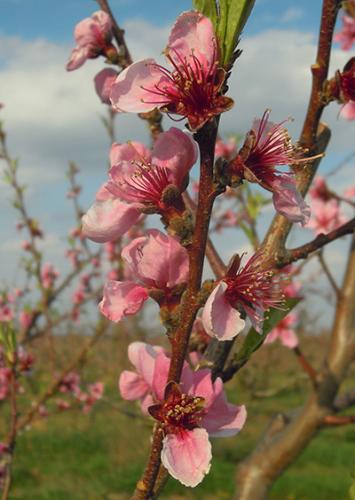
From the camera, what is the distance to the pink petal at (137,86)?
856 mm

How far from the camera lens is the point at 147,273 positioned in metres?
0.97

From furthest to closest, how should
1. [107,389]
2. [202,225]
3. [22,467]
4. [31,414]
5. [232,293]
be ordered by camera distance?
[107,389] → [22,467] → [31,414] → [232,293] → [202,225]

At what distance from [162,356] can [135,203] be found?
0.77 ft

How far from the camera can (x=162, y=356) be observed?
962 mm

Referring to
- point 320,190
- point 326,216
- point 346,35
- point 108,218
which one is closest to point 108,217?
point 108,218

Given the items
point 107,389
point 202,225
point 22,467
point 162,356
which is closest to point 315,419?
point 162,356

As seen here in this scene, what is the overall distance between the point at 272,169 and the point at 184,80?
7.4 inches

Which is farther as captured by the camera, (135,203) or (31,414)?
(31,414)

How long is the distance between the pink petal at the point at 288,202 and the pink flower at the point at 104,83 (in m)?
0.60

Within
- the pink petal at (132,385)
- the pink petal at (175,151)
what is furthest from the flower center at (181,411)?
the pink petal at (175,151)

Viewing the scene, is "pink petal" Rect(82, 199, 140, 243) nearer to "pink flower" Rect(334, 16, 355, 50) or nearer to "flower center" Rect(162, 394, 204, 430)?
"flower center" Rect(162, 394, 204, 430)

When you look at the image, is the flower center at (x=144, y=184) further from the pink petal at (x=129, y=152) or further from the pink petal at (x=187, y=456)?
the pink petal at (x=187, y=456)

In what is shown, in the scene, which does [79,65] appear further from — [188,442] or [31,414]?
[31,414]

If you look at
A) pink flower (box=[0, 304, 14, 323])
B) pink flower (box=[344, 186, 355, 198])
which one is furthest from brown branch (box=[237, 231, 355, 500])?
pink flower (box=[0, 304, 14, 323])
